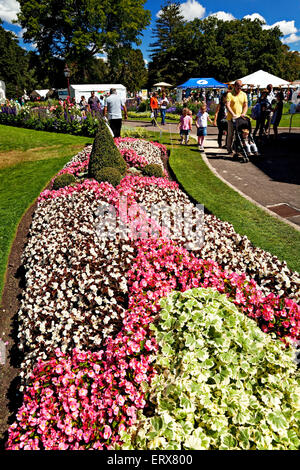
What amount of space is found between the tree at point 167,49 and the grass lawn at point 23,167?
5977 centimetres

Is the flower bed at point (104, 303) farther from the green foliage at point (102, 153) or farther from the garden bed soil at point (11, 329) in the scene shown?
the green foliage at point (102, 153)

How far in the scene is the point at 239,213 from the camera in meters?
6.74

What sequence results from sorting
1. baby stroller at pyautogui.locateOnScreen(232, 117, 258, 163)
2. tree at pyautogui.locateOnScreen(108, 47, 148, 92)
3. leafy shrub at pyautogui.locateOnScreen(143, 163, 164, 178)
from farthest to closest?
1. tree at pyautogui.locateOnScreen(108, 47, 148, 92)
2. baby stroller at pyautogui.locateOnScreen(232, 117, 258, 163)
3. leafy shrub at pyautogui.locateOnScreen(143, 163, 164, 178)

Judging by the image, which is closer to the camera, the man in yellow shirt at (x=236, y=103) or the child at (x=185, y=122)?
the man in yellow shirt at (x=236, y=103)

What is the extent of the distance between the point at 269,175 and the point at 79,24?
45630 millimetres

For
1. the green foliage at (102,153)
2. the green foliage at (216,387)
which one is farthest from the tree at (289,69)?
the green foliage at (216,387)

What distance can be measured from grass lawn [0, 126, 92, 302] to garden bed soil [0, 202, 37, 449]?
0.15m

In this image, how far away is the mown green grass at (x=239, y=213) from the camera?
5316 millimetres

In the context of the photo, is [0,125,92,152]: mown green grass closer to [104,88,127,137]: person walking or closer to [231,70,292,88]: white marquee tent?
[104,88,127,137]: person walking

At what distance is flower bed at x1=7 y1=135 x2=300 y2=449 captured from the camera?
2.56 meters

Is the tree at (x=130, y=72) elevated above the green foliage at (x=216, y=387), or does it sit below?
above

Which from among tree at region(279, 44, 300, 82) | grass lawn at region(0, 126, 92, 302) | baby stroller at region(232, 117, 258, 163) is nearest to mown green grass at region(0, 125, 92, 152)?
grass lawn at region(0, 126, 92, 302)

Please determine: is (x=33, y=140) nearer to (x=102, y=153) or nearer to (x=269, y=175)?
(x=102, y=153)

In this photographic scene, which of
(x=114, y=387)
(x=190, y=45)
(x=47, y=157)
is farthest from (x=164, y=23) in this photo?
(x=114, y=387)
